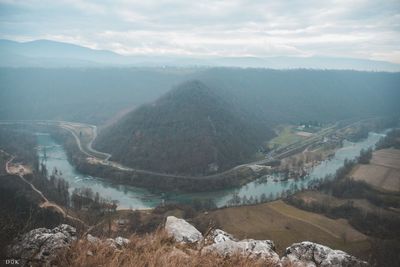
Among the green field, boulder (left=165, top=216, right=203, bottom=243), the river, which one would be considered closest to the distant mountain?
the green field

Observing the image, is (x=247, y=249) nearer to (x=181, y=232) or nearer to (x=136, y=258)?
(x=181, y=232)

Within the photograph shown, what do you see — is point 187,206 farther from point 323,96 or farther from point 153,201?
point 323,96

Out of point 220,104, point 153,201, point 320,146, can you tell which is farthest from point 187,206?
point 220,104

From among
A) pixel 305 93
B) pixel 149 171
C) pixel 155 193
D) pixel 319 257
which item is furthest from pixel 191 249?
pixel 305 93

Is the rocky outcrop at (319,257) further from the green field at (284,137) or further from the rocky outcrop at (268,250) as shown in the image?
the green field at (284,137)

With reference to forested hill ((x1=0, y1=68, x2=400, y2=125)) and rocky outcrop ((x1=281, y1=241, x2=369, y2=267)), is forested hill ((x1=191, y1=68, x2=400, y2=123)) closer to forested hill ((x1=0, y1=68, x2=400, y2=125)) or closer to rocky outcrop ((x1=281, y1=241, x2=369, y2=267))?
forested hill ((x1=0, y1=68, x2=400, y2=125))
